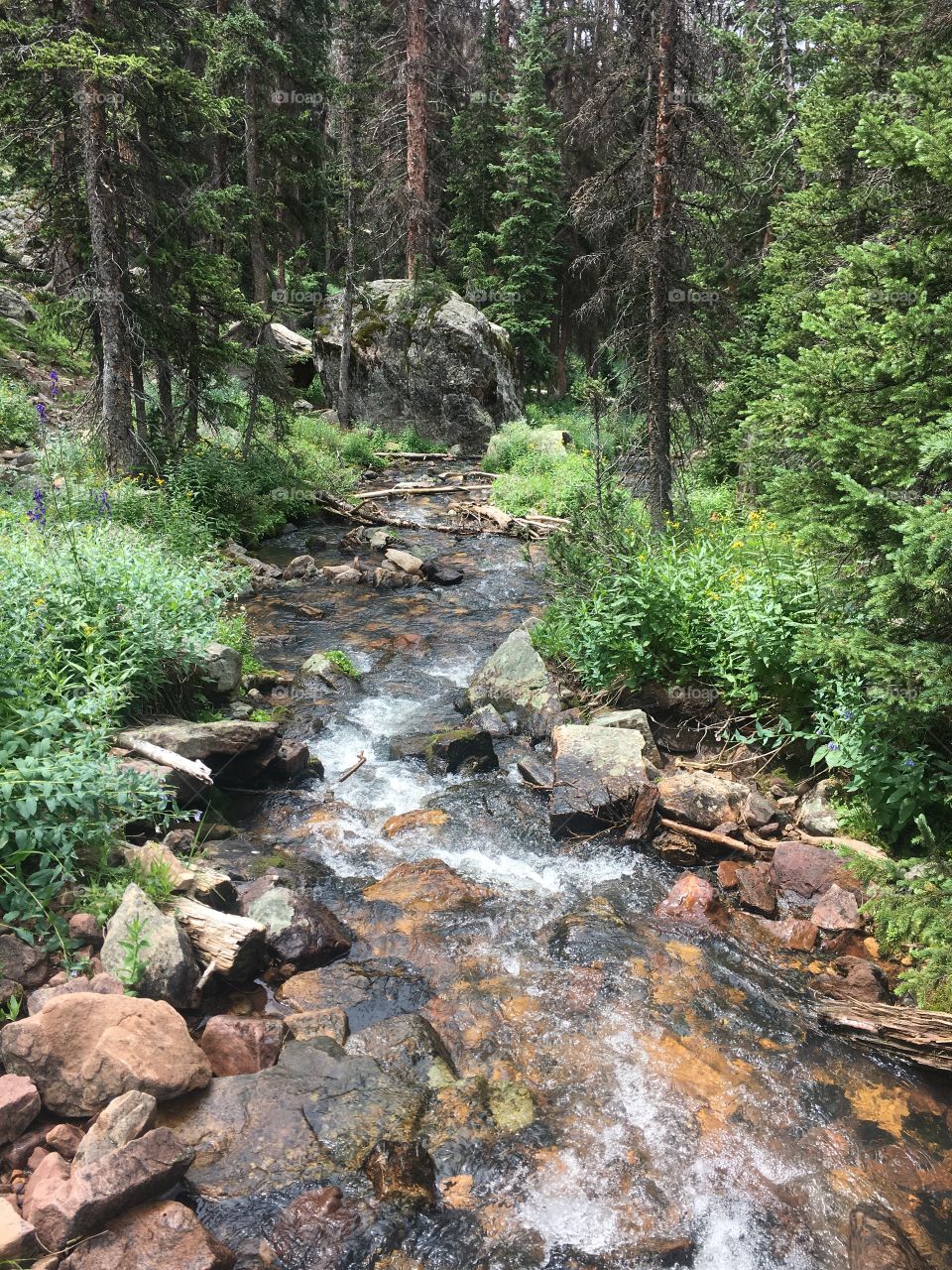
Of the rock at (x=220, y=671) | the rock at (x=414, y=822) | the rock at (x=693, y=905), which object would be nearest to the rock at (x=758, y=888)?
the rock at (x=693, y=905)

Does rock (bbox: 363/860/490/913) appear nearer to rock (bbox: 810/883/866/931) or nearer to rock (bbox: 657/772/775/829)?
rock (bbox: 657/772/775/829)

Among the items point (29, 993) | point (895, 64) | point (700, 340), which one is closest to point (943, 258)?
point (700, 340)

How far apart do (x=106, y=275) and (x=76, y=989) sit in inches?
451

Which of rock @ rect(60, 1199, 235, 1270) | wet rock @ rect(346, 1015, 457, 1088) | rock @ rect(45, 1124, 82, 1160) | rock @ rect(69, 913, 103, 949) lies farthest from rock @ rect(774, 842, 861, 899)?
rock @ rect(45, 1124, 82, 1160)

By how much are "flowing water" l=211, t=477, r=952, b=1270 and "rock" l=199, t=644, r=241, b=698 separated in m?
1.42

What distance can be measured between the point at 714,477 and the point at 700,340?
25.2 feet

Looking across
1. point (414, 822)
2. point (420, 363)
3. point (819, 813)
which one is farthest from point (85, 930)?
point (420, 363)

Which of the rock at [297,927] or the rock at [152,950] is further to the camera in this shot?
the rock at [297,927]

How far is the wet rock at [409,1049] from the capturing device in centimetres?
450

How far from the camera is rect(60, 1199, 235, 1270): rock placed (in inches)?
119

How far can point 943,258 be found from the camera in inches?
207

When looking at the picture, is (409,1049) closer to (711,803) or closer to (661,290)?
(711,803)

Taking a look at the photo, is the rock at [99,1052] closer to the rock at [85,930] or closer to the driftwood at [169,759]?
the rock at [85,930]

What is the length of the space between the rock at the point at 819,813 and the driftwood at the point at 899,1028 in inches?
69.3
